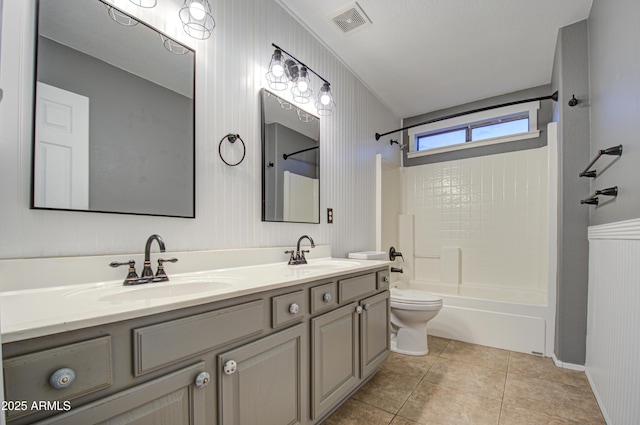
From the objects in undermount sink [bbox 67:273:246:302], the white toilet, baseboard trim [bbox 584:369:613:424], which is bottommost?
baseboard trim [bbox 584:369:613:424]

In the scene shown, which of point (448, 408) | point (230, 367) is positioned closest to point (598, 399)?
point (448, 408)

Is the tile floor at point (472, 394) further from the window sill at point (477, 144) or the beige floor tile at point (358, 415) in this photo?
the window sill at point (477, 144)

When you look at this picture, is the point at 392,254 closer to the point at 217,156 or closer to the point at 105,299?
the point at 217,156

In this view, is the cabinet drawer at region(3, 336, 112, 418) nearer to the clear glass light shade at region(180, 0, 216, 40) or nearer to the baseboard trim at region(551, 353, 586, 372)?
the clear glass light shade at region(180, 0, 216, 40)

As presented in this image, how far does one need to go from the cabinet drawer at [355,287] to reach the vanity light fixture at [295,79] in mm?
1289

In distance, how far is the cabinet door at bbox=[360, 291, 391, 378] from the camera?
1735 millimetres

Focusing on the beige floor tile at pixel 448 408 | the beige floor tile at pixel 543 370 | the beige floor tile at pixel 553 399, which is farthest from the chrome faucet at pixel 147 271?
the beige floor tile at pixel 543 370

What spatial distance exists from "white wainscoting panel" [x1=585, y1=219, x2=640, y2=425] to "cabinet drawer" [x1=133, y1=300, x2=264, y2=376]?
1.49 metres

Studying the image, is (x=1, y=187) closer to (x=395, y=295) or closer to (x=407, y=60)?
(x=395, y=295)

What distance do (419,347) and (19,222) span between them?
2536mm

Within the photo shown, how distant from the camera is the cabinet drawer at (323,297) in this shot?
1.35m

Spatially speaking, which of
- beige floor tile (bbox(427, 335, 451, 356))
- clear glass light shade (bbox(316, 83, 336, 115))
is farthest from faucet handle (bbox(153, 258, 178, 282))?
beige floor tile (bbox(427, 335, 451, 356))

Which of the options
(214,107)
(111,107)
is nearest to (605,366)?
(214,107)

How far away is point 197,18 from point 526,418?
264 centimetres
